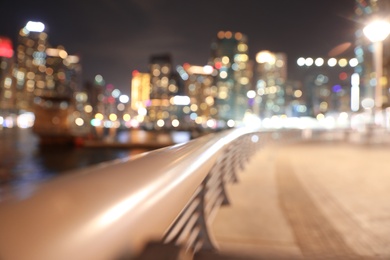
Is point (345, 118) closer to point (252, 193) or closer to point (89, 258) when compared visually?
point (252, 193)

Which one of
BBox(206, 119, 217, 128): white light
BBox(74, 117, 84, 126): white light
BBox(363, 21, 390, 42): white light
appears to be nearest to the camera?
BBox(363, 21, 390, 42): white light

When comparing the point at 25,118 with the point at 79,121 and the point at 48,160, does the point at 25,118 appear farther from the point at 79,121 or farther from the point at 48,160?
the point at 48,160

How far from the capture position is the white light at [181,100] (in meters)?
172

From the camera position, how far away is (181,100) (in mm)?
175750

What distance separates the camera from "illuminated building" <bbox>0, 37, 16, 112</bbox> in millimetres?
169000

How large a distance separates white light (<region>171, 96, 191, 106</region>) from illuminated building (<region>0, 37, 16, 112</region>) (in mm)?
60818

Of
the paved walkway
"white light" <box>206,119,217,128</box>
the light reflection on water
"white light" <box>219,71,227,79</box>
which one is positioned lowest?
the light reflection on water

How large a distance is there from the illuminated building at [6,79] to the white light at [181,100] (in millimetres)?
60818

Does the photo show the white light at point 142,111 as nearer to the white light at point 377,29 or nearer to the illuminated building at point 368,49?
the illuminated building at point 368,49

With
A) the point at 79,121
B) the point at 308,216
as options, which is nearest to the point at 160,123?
the point at 79,121

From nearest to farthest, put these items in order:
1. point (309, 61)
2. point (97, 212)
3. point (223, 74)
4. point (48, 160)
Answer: point (97, 212) → point (309, 61) → point (48, 160) → point (223, 74)

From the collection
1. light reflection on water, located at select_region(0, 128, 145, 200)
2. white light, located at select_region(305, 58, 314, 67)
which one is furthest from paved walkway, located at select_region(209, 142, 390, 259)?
light reflection on water, located at select_region(0, 128, 145, 200)

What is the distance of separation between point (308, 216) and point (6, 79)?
183 meters

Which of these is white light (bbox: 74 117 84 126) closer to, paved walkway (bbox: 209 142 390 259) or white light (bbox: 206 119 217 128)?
white light (bbox: 206 119 217 128)
